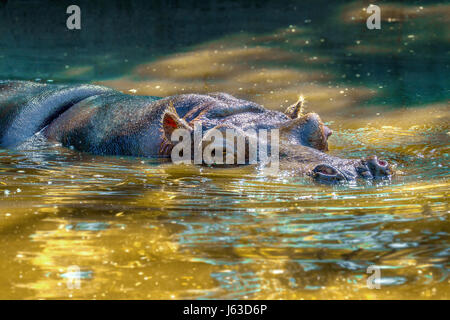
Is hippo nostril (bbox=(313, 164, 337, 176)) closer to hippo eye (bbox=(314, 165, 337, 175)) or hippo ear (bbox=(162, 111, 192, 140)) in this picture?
hippo eye (bbox=(314, 165, 337, 175))

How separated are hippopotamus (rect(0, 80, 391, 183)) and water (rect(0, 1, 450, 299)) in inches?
7.8

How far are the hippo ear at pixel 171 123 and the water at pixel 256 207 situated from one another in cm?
31

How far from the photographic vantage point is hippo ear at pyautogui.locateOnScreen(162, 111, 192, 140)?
571 centimetres

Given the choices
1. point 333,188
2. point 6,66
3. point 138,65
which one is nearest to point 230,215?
point 333,188

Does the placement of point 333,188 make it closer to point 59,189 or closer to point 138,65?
point 59,189

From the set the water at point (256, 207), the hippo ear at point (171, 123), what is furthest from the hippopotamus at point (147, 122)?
the water at point (256, 207)

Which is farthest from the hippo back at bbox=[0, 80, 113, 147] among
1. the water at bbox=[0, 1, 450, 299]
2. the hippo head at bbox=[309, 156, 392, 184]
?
the hippo head at bbox=[309, 156, 392, 184]

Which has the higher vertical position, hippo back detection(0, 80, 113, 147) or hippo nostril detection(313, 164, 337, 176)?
hippo back detection(0, 80, 113, 147)

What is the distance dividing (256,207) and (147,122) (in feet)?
7.90

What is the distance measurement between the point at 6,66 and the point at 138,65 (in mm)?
2057

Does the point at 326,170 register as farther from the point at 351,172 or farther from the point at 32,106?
the point at 32,106

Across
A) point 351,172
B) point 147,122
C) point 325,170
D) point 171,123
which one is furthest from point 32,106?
point 351,172

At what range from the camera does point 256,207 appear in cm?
410

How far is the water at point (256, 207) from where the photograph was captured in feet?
9.60
